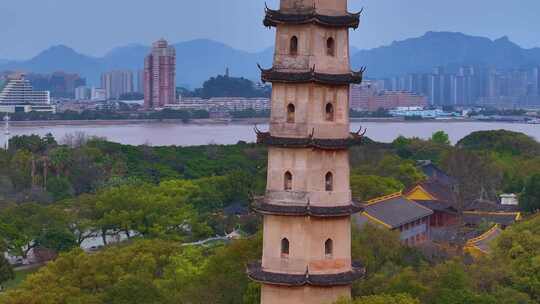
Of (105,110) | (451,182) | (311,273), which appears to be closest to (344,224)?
(311,273)

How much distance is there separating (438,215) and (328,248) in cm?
2614

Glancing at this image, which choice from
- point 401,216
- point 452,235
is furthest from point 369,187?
point 452,235

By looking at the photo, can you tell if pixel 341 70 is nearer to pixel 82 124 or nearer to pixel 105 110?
pixel 82 124

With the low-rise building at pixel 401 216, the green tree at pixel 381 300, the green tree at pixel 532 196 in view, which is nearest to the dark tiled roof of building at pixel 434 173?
the green tree at pixel 532 196

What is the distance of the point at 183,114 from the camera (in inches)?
6142

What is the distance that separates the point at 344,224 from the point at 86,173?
3888 cm

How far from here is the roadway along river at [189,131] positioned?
377 ft

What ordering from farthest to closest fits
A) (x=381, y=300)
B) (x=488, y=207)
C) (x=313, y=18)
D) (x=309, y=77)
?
(x=488, y=207)
(x=381, y=300)
(x=313, y=18)
(x=309, y=77)

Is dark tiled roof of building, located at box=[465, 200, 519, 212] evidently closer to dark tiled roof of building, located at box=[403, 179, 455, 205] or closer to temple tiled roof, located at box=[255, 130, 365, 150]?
dark tiled roof of building, located at box=[403, 179, 455, 205]

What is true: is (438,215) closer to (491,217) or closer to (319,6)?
(491,217)

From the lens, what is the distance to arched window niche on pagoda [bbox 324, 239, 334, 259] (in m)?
16.8

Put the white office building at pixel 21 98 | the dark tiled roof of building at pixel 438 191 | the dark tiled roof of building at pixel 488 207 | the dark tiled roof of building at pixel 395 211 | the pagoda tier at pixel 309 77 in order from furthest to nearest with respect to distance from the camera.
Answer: the white office building at pixel 21 98
the dark tiled roof of building at pixel 438 191
the dark tiled roof of building at pixel 488 207
the dark tiled roof of building at pixel 395 211
the pagoda tier at pixel 309 77

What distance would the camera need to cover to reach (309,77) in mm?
16172

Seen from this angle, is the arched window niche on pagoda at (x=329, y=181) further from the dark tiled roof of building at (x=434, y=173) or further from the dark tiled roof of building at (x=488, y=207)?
the dark tiled roof of building at (x=434, y=173)
